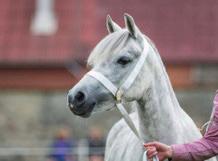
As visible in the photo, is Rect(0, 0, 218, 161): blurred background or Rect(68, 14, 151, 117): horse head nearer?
Rect(68, 14, 151, 117): horse head

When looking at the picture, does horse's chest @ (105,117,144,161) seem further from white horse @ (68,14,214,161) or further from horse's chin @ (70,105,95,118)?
horse's chin @ (70,105,95,118)

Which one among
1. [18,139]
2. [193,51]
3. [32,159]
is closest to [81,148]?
[32,159]

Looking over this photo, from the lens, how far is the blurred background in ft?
86.0

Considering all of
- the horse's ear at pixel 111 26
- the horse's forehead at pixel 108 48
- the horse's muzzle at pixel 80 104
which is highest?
the horse's ear at pixel 111 26

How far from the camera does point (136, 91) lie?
29.1 ft

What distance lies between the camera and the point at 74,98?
8.50 meters

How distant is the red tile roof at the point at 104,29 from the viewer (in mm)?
27406

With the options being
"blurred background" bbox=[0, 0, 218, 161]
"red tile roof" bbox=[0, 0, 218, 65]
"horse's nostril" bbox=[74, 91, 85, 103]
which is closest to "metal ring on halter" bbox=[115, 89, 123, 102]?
"horse's nostril" bbox=[74, 91, 85, 103]

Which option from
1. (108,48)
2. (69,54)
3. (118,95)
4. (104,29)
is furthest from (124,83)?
(104,29)

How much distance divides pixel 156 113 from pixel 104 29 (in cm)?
1861

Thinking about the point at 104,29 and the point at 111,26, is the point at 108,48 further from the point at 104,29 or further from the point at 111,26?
the point at 104,29

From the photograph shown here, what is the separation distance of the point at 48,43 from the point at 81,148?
945 cm

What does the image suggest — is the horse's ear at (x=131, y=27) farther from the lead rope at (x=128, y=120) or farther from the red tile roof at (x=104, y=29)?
the red tile roof at (x=104, y=29)

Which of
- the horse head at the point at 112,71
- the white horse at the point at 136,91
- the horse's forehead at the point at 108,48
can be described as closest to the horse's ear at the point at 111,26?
the white horse at the point at 136,91
